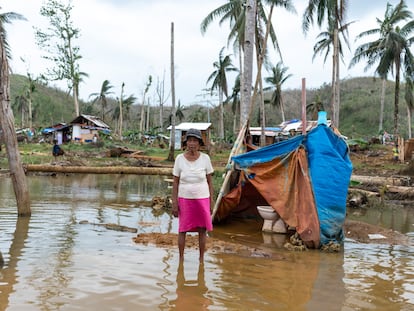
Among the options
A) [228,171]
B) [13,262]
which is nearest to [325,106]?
[228,171]

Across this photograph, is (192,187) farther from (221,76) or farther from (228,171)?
(221,76)

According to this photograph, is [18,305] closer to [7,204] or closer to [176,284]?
[176,284]

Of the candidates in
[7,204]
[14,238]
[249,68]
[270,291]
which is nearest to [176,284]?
[270,291]

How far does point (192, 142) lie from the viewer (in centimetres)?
462

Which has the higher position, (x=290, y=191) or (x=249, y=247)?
(x=290, y=191)

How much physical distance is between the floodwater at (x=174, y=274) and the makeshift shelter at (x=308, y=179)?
1.38 feet

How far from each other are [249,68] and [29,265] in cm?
940

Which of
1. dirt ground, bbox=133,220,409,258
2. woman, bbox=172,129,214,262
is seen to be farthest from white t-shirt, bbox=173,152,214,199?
dirt ground, bbox=133,220,409,258

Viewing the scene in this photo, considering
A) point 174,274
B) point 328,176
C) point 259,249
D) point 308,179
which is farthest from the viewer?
point 308,179

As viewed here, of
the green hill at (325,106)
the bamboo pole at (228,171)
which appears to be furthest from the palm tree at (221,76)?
the bamboo pole at (228,171)

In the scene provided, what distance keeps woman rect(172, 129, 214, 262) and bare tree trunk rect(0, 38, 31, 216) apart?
389 cm

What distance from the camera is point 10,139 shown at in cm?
721

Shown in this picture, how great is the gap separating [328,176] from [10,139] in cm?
534

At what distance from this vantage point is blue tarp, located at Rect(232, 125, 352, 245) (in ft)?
20.2
